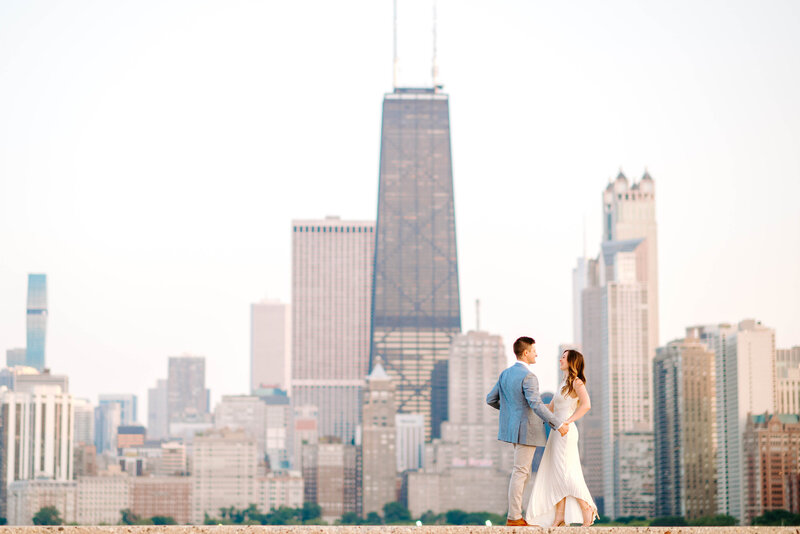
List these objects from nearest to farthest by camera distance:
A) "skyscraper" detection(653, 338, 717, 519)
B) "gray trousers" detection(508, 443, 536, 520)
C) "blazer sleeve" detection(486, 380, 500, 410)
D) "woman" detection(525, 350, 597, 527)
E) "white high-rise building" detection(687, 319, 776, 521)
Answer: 1. "woman" detection(525, 350, 597, 527)
2. "gray trousers" detection(508, 443, 536, 520)
3. "blazer sleeve" detection(486, 380, 500, 410)
4. "white high-rise building" detection(687, 319, 776, 521)
5. "skyscraper" detection(653, 338, 717, 519)

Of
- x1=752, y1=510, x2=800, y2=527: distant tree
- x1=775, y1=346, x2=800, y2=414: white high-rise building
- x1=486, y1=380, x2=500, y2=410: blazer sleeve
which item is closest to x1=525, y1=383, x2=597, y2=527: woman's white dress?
x1=486, y1=380, x2=500, y2=410: blazer sleeve

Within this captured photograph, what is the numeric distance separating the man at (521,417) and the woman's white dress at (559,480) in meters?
0.17

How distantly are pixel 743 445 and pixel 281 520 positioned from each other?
206ft

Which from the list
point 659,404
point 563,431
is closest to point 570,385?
point 563,431

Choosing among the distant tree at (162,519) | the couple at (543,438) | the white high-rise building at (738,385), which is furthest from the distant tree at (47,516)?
the couple at (543,438)

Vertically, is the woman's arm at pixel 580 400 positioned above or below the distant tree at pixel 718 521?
above

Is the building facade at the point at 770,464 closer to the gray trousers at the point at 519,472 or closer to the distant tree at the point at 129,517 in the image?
the distant tree at the point at 129,517

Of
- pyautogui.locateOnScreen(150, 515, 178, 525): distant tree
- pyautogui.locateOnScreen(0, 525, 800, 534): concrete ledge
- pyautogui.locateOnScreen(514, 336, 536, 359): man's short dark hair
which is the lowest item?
pyautogui.locateOnScreen(150, 515, 178, 525): distant tree

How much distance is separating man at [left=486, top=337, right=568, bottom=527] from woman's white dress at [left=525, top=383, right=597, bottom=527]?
166 mm

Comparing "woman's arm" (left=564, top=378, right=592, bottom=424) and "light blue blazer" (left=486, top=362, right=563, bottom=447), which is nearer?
"light blue blazer" (left=486, top=362, right=563, bottom=447)

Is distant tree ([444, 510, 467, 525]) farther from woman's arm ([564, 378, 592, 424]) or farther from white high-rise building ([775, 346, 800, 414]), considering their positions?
woman's arm ([564, 378, 592, 424])

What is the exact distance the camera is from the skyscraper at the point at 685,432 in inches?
6831

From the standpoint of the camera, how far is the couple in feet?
55.0

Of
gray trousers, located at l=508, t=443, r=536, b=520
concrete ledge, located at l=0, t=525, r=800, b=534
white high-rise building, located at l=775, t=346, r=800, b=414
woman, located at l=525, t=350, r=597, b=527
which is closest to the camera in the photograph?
concrete ledge, located at l=0, t=525, r=800, b=534
